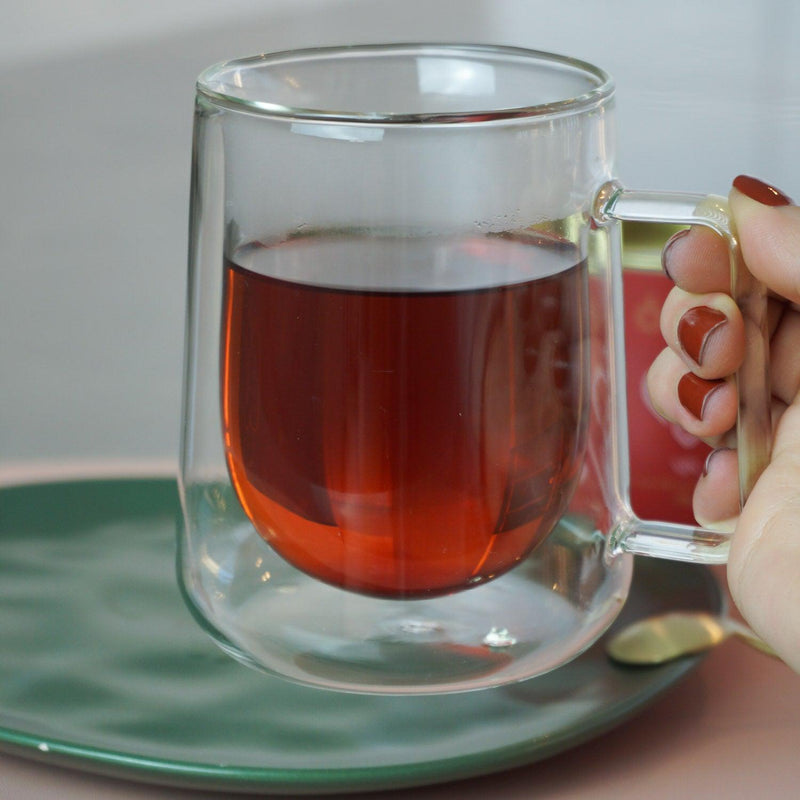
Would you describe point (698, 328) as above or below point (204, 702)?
above

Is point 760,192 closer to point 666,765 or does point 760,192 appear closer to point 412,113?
point 412,113

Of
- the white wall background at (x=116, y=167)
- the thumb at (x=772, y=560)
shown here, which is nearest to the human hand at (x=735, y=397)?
the thumb at (x=772, y=560)

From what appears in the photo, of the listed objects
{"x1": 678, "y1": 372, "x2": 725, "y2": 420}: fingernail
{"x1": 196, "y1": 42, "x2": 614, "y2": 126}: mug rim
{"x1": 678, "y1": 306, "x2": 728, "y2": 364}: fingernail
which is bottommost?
{"x1": 678, "y1": 372, "x2": 725, "y2": 420}: fingernail

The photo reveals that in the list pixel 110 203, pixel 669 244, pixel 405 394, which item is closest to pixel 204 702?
pixel 405 394

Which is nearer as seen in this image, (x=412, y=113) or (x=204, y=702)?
(x=412, y=113)

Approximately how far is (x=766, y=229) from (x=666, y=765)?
0.27 m

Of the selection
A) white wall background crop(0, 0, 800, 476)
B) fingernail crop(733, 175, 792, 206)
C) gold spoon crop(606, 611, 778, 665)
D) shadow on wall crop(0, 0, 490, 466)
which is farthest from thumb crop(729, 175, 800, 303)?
shadow on wall crop(0, 0, 490, 466)

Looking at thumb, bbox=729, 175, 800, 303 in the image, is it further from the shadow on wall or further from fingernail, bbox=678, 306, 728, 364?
the shadow on wall

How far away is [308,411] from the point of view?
545 mm

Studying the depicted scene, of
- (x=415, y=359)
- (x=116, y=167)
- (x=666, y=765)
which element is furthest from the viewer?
(x=116, y=167)

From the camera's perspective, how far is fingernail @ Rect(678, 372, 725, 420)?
25.5 inches

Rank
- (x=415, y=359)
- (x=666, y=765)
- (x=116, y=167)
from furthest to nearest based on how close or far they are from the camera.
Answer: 1. (x=116, y=167)
2. (x=666, y=765)
3. (x=415, y=359)

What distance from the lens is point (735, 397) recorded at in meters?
0.65

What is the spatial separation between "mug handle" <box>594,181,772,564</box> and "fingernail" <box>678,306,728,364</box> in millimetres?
17
